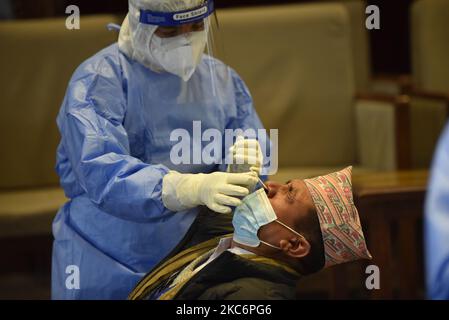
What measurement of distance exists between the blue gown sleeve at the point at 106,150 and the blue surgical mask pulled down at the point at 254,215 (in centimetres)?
14

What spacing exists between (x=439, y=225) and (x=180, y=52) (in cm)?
76

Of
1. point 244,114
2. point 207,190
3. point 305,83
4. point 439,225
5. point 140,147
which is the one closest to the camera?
point 439,225

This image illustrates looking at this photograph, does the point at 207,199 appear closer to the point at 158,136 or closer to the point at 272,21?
the point at 158,136

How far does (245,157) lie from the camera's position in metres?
1.54

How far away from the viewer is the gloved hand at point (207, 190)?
1.48 metres

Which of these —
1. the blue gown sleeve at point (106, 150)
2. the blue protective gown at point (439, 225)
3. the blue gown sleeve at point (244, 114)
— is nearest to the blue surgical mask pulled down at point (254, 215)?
the blue gown sleeve at point (106, 150)

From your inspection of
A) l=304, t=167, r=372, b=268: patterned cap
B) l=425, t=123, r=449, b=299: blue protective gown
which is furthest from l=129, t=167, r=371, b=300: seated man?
l=425, t=123, r=449, b=299: blue protective gown

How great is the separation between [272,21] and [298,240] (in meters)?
0.84

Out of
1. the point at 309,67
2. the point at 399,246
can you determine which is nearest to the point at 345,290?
the point at 399,246

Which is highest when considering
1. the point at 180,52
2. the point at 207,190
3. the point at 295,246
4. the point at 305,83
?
the point at 180,52

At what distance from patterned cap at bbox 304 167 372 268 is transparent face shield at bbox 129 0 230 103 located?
314 millimetres

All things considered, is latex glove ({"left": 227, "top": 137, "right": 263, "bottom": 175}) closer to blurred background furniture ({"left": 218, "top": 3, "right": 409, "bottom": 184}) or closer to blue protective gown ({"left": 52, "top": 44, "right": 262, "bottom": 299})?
blue protective gown ({"left": 52, "top": 44, "right": 262, "bottom": 299})

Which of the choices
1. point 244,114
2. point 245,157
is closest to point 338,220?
point 245,157

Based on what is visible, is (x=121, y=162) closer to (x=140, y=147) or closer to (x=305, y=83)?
(x=140, y=147)
